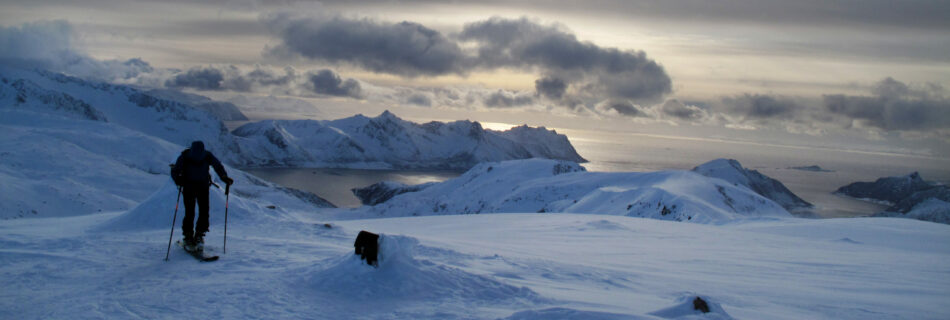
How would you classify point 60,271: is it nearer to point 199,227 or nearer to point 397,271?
point 199,227

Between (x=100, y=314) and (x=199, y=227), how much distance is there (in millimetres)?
3913

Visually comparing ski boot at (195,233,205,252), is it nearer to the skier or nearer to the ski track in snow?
the skier

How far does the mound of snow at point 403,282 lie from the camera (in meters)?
7.68

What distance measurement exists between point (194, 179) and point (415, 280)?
5.25m

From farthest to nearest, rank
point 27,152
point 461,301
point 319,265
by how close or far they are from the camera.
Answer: point 27,152
point 319,265
point 461,301

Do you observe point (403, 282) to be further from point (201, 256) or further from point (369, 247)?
point (201, 256)

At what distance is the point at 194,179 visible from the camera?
10.5 m

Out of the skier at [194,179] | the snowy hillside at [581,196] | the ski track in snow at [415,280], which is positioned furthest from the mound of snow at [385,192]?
the skier at [194,179]

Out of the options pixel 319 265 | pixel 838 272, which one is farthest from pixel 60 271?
pixel 838 272

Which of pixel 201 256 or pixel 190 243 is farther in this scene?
pixel 190 243

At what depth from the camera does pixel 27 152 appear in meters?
71.1

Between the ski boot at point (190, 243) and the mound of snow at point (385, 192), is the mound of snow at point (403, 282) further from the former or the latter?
the mound of snow at point (385, 192)

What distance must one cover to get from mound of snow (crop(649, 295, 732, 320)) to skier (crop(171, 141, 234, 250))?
7950 mm

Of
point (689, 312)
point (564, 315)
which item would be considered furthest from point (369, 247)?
point (689, 312)
